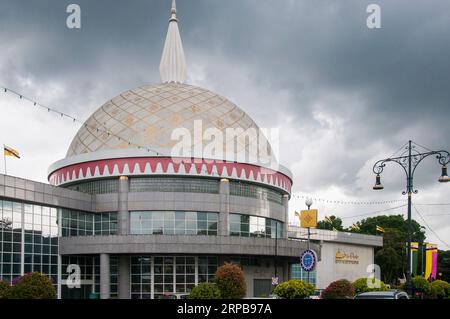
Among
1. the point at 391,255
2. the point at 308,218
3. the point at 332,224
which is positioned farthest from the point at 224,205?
the point at 332,224

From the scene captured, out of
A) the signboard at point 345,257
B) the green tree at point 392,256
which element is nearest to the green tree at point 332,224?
the green tree at point 392,256

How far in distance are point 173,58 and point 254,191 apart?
2222 centimetres

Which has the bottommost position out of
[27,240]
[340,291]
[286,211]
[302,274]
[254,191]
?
[302,274]

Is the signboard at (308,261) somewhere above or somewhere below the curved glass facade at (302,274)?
above

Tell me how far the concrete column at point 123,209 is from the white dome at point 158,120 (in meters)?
3.51

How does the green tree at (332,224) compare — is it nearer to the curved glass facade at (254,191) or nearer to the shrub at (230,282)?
the curved glass facade at (254,191)

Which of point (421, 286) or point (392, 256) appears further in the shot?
point (392, 256)

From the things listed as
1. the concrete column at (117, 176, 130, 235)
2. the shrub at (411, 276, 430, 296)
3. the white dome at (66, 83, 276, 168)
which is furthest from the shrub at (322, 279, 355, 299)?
the concrete column at (117, 176, 130, 235)

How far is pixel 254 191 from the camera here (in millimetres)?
61531

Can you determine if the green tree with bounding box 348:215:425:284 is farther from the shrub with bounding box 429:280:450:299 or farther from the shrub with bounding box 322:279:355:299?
the shrub with bounding box 322:279:355:299

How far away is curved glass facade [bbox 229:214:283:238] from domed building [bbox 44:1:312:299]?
10 cm

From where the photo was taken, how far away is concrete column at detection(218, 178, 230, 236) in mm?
57734

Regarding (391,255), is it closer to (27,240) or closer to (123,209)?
(123,209)

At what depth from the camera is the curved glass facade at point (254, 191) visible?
59.7 meters
